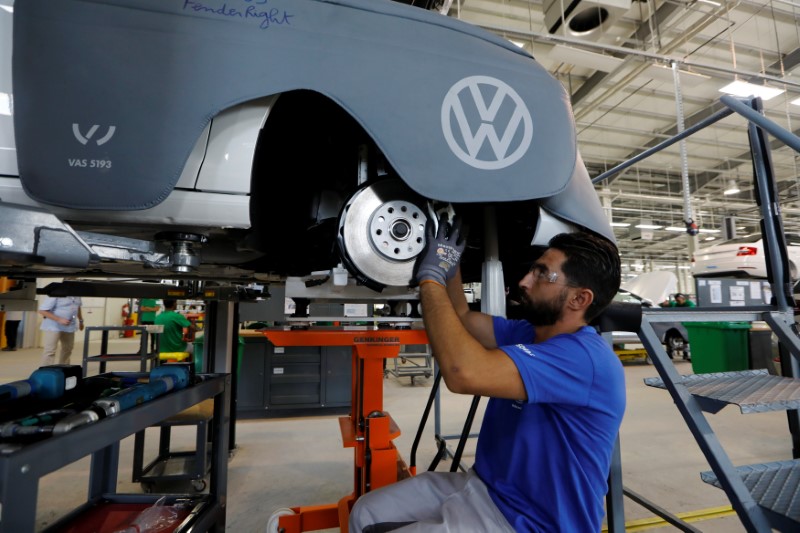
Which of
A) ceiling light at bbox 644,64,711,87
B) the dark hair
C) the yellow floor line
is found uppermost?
ceiling light at bbox 644,64,711,87

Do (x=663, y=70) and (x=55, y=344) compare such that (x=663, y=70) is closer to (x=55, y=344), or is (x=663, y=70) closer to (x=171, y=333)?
(x=171, y=333)

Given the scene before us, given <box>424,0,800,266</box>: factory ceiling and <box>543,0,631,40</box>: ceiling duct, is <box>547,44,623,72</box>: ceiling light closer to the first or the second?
→ <box>424,0,800,266</box>: factory ceiling

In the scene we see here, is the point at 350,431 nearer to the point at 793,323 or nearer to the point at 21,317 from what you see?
the point at 793,323

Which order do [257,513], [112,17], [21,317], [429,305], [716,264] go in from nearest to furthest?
[112,17] < [429,305] < [257,513] < [716,264] < [21,317]

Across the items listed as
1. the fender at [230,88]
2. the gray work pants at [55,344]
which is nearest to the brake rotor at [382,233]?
the fender at [230,88]

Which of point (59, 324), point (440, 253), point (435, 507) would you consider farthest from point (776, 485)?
point (59, 324)

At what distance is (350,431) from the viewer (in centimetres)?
193

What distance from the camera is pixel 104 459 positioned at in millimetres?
1596

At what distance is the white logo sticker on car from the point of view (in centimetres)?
81

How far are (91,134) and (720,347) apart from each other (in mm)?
6487

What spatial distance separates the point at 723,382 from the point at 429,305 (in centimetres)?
125

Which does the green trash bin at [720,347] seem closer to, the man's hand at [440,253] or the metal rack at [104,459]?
the man's hand at [440,253]

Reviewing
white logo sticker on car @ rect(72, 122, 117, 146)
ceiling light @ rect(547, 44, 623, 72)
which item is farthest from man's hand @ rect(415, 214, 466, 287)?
ceiling light @ rect(547, 44, 623, 72)

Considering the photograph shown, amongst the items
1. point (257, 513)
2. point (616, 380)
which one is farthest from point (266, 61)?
point (257, 513)
